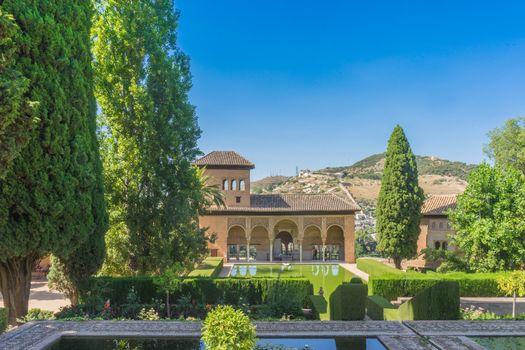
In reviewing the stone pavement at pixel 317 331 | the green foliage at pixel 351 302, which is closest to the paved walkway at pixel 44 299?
the stone pavement at pixel 317 331

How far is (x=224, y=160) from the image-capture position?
33.8 meters

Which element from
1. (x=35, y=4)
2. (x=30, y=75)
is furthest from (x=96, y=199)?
(x=35, y=4)

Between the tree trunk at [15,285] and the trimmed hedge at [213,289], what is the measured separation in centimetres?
227

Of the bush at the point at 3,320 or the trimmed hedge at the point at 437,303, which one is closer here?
the bush at the point at 3,320

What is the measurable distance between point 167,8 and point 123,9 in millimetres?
1823

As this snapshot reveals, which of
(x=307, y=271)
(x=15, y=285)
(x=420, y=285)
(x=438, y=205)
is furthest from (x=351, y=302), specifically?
(x=438, y=205)

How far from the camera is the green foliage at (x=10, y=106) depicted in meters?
6.98

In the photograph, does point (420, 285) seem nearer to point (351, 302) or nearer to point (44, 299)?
point (351, 302)

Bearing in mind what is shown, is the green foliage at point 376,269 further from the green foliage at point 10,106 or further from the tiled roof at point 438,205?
the green foliage at point 10,106

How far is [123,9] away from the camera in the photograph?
15078mm

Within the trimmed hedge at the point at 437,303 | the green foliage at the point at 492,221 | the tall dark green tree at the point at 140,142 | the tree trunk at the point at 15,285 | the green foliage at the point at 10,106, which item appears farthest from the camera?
the green foliage at the point at 492,221

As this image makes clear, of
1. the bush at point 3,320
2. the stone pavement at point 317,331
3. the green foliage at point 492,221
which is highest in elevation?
the green foliage at point 492,221

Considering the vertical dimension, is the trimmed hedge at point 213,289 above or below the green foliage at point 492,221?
below

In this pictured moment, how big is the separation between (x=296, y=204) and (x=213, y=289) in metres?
19.7
